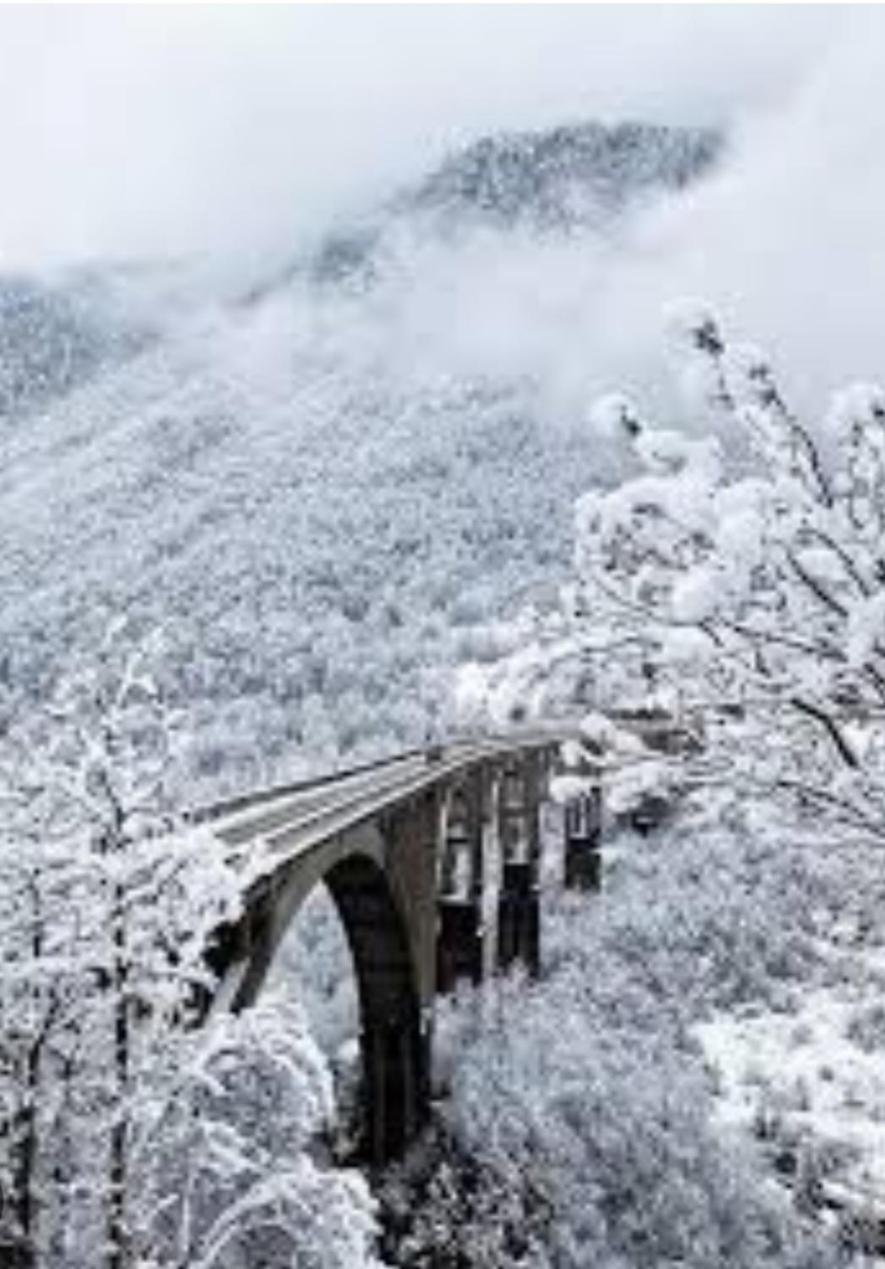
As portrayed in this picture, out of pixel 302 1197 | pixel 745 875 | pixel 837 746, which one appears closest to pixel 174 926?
pixel 302 1197

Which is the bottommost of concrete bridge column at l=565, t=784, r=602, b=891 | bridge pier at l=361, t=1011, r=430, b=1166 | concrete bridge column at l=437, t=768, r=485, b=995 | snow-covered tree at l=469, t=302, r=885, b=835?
bridge pier at l=361, t=1011, r=430, b=1166

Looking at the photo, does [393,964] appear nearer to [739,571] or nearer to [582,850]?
[582,850]

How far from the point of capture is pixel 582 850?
98.4 meters

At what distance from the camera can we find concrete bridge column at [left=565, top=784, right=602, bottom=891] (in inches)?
3816

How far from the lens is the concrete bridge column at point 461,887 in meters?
68.5

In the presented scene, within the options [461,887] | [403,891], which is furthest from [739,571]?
[461,887]

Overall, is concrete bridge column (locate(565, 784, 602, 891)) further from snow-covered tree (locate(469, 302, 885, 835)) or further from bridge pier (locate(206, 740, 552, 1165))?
snow-covered tree (locate(469, 302, 885, 835))

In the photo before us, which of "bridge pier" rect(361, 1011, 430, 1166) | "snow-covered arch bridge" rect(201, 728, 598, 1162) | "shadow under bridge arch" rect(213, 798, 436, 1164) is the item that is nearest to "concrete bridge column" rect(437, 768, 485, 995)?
"snow-covered arch bridge" rect(201, 728, 598, 1162)

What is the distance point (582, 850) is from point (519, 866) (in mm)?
15222

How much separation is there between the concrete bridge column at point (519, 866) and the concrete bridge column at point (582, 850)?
10217mm

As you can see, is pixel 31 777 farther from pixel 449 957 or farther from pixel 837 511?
pixel 449 957

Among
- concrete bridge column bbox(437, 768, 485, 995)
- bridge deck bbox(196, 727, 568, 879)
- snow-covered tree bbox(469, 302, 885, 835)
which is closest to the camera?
snow-covered tree bbox(469, 302, 885, 835)

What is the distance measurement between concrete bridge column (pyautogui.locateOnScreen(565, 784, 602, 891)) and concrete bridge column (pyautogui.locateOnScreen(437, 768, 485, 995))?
2366cm

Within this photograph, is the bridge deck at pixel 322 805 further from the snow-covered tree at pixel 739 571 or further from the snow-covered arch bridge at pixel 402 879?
the snow-covered tree at pixel 739 571
